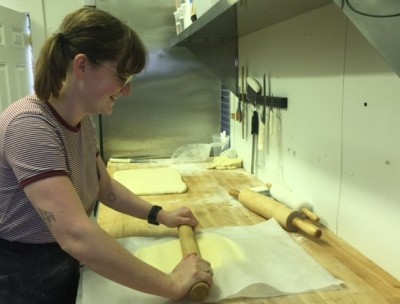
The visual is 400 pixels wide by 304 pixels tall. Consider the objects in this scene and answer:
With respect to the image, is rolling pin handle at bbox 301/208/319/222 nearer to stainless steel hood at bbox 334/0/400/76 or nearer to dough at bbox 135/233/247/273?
dough at bbox 135/233/247/273

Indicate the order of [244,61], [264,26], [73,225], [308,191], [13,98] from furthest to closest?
[13,98] < [244,61] < [264,26] < [308,191] < [73,225]

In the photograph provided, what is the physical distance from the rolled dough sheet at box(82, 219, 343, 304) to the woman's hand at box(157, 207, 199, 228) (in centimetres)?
5

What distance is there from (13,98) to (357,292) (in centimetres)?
215

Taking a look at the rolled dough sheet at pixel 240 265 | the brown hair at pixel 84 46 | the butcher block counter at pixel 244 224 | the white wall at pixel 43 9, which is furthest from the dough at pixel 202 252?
the white wall at pixel 43 9

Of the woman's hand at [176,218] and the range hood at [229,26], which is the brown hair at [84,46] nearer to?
the range hood at [229,26]

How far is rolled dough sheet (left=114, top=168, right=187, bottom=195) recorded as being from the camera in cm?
155

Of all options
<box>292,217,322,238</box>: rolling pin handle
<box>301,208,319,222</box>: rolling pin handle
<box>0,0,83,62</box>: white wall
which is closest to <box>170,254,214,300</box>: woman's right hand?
<box>292,217,322,238</box>: rolling pin handle

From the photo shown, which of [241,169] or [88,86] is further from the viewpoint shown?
[241,169]

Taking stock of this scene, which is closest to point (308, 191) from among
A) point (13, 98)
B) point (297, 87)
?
point (297, 87)

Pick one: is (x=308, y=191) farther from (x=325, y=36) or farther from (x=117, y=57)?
(x=117, y=57)

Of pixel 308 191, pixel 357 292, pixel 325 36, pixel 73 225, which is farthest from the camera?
pixel 308 191

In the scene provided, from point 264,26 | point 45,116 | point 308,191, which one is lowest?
point 308,191

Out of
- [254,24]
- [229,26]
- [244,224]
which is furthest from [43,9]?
[244,224]

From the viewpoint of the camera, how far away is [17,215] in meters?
0.82
